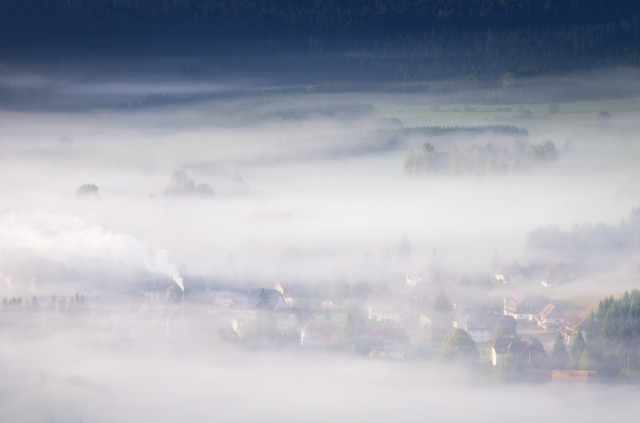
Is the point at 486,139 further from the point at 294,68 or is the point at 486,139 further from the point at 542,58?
the point at 294,68

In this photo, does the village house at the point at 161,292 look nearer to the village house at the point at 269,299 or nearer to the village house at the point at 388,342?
the village house at the point at 269,299

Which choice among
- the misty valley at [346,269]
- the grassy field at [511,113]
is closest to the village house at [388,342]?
the misty valley at [346,269]

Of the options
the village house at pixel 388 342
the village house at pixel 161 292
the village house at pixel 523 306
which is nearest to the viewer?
the village house at pixel 388 342

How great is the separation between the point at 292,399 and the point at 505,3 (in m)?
9.58

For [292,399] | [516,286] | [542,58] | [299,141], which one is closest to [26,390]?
[292,399]

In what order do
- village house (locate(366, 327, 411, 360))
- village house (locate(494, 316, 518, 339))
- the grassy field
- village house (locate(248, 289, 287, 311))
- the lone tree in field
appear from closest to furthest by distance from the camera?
the lone tree in field
village house (locate(494, 316, 518, 339))
village house (locate(366, 327, 411, 360))
village house (locate(248, 289, 287, 311))
the grassy field

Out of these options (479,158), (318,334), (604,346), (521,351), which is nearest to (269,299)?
(318,334)

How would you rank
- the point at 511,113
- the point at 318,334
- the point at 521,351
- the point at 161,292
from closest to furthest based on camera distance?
the point at 521,351, the point at 318,334, the point at 161,292, the point at 511,113

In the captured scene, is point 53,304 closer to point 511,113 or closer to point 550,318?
point 550,318

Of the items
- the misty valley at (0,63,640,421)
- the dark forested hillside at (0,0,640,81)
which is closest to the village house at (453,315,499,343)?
the misty valley at (0,63,640,421)

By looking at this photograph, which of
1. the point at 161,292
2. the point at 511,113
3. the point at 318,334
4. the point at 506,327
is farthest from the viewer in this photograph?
the point at 511,113

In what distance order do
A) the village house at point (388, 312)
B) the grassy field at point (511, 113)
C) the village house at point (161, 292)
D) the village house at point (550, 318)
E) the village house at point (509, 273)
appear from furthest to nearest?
1. the grassy field at point (511, 113)
2. the village house at point (509, 273)
3. the village house at point (161, 292)
4. the village house at point (388, 312)
5. the village house at point (550, 318)

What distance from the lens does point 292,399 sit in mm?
14180

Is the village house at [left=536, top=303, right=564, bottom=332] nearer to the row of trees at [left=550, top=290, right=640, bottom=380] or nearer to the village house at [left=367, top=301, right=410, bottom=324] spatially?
the row of trees at [left=550, top=290, right=640, bottom=380]
